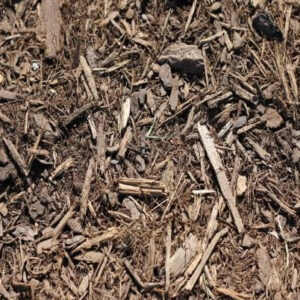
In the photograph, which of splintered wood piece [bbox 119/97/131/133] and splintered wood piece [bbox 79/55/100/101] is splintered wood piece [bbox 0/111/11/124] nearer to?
splintered wood piece [bbox 79/55/100/101]

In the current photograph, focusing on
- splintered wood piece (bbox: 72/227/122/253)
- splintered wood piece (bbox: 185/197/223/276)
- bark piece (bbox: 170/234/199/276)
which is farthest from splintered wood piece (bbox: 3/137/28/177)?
splintered wood piece (bbox: 185/197/223/276)

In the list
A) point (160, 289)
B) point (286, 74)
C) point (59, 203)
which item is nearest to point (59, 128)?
point (59, 203)

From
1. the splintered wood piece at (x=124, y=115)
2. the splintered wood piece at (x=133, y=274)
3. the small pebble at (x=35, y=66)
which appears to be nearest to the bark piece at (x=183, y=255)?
the splintered wood piece at (x=133, y=274)

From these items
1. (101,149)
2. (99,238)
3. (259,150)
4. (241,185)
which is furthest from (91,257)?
(259,150)

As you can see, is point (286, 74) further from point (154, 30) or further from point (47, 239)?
point (47, 239)

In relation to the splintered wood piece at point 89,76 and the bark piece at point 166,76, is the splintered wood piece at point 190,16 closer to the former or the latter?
the bark piece at point 166,76

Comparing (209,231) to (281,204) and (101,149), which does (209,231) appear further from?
(101,149)
